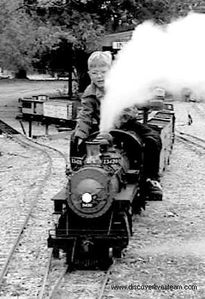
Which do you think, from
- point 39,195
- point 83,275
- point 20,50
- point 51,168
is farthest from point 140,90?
point 20,50

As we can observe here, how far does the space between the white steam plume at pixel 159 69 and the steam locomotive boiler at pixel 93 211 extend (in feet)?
4.81

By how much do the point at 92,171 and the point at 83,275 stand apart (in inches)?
57.8

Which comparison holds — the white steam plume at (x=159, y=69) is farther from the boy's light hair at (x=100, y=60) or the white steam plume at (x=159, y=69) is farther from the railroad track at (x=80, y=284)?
the railroad track at (x=80, y=284)

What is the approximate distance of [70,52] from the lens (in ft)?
109

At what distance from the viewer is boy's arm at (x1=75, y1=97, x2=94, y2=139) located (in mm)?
11469

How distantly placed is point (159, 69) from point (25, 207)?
4285 mm

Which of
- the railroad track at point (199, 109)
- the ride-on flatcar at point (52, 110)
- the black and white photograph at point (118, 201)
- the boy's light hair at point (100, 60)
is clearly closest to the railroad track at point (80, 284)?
the black and white photograph at point (118, 201)

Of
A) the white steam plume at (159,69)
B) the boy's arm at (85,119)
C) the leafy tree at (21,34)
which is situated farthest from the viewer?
the leafy tree at (21,34)

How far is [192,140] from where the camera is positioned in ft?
80.6

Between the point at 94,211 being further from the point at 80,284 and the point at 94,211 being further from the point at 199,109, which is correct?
the point at 199,109

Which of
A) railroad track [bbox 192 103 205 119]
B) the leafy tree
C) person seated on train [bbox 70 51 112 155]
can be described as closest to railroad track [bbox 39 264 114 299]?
person seated on train [bbox 70 51 112 155]

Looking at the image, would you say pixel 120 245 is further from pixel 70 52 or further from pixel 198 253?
pixel 70 52

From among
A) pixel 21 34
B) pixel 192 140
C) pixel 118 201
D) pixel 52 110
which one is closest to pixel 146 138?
pixel 118 201

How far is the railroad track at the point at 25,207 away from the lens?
10056 mm
